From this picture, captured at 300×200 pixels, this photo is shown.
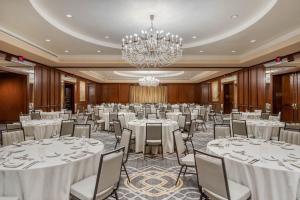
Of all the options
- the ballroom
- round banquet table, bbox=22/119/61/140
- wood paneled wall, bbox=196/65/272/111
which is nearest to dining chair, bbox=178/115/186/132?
the ballroom

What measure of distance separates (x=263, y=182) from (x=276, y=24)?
477 centimetres

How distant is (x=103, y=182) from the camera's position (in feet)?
7.57

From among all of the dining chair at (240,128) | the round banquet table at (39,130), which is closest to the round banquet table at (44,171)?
the round banquet table at (39,130)

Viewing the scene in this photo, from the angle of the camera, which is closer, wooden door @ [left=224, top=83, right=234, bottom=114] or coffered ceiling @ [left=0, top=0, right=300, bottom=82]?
coffered ceiling @ [left=0, top=0, right=300, bottom=82]

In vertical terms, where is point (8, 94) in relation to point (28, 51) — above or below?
below

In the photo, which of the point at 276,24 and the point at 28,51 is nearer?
the point at 276,24

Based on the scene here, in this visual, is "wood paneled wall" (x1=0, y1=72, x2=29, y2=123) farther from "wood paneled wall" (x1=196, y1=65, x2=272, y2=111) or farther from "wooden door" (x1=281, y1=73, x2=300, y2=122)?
"wooden door" (x1=281, y1=73, x2=300, y2=122)

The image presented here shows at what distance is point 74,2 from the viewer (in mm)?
4672

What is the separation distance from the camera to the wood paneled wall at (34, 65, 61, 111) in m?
9.64

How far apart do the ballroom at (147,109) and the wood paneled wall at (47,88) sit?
71 millimetres

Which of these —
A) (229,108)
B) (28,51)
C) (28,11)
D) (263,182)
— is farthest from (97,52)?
(229,108)

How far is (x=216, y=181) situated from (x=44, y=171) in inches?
72.3

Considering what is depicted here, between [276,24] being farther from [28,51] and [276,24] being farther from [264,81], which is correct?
[28,51]

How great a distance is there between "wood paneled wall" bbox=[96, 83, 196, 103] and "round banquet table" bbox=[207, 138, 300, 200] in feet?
61.4
